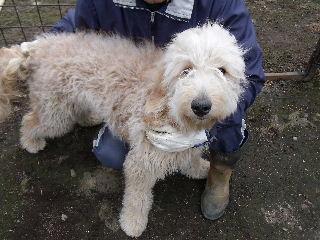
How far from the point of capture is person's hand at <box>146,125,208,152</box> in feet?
7.97

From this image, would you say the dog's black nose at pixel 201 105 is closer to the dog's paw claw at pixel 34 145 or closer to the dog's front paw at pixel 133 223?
the dog's front paw at pixel 133 223

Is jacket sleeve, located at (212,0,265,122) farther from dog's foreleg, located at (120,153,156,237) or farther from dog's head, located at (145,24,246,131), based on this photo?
dog's foreleg, located at (120,153,156,237)

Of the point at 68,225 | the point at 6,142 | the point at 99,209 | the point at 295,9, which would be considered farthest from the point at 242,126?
the point at 295,9

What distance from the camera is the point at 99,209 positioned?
10.3 feet

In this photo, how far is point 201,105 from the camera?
201 cm

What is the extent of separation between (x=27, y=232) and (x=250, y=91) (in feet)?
6.34

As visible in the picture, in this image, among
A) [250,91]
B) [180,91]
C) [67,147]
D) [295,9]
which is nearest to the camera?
[180,91]

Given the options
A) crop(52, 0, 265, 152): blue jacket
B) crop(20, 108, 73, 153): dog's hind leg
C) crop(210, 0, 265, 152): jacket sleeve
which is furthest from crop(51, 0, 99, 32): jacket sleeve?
crop(210, 0, 265, 152): jacket sleeve

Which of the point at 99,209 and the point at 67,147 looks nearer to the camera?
the point at 99,209

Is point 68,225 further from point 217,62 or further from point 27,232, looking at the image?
point 217,62

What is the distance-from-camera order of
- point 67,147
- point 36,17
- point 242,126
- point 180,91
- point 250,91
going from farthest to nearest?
point 36,17
point 67,147
point 242,126
point 250,91
point 180,91

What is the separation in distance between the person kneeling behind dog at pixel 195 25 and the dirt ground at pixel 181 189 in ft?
0.65

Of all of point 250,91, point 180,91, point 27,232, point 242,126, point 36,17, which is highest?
point 180,91

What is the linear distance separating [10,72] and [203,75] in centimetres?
141
